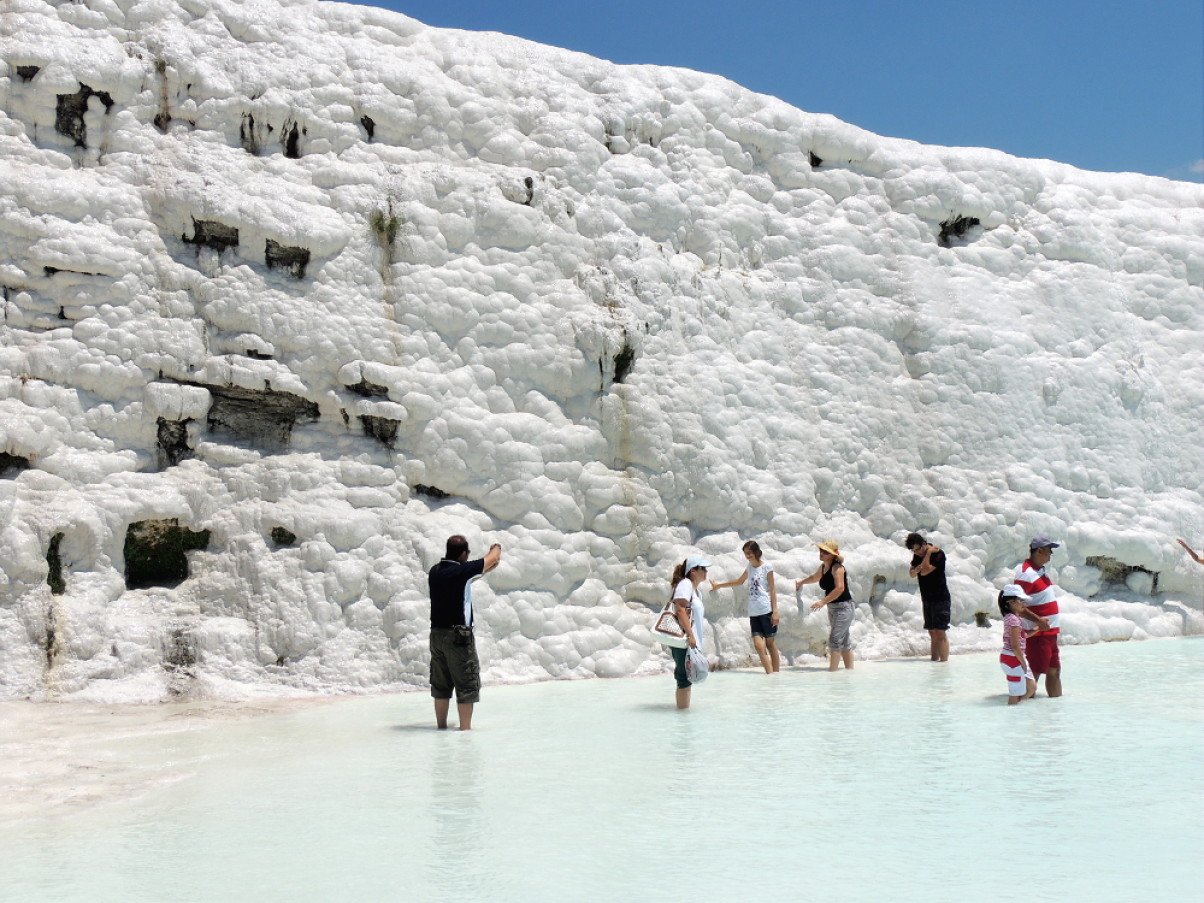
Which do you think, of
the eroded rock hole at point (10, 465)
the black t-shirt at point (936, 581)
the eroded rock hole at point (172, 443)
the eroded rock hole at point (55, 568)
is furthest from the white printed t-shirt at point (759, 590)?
the eroded rock hole at point (10, 465)

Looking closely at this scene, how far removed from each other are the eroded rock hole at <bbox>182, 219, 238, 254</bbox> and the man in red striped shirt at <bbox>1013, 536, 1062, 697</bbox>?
23.7 feet

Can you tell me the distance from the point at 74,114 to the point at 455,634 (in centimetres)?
619

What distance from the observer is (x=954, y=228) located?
13.7 m

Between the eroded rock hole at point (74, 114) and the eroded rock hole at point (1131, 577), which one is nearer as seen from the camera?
the eroded rock hole at point (74, 114)

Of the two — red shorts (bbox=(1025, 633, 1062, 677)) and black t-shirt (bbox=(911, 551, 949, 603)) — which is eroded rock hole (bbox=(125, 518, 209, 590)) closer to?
red shorts (bbox=(1025, 633, 1062, 677))

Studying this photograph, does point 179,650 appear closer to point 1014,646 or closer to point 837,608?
point 837,608

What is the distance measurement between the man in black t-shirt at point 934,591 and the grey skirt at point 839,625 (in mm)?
972

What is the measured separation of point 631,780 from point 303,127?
756cm

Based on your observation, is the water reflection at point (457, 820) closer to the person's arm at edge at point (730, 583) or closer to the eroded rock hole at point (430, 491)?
the eroded rock hole at point (430, 491)

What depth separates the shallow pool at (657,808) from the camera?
13.5ft

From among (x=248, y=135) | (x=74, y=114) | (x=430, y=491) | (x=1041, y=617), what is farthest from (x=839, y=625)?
(x=74, y=114)

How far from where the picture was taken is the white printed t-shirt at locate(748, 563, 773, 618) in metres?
10.3

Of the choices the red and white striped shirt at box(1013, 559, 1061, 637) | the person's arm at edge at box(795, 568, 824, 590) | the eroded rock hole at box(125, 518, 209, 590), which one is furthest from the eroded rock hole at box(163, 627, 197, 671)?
the red and white striped shirt at box(1013, 559, 1061, 637)

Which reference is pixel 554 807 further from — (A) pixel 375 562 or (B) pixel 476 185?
(B) pixel 476 185
